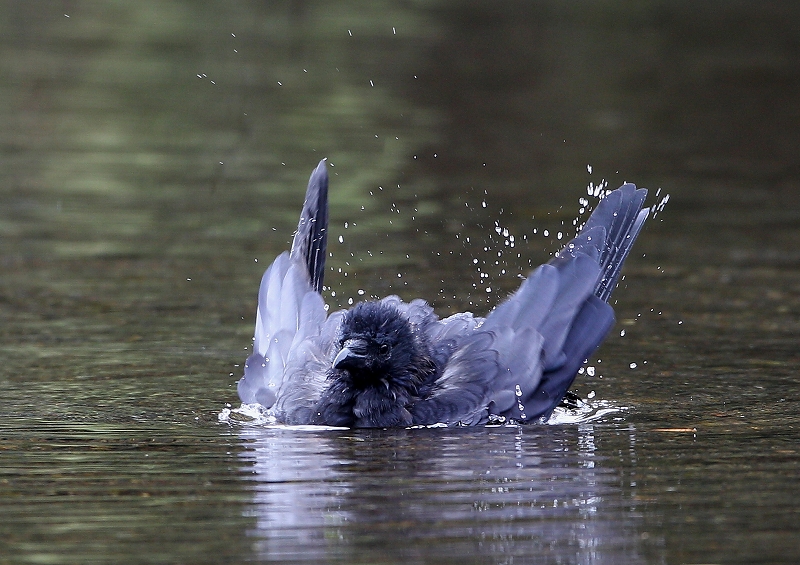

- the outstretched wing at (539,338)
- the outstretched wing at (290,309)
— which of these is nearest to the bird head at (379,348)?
the outstretched wing at (539,338)

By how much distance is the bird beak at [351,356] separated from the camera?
7.75 m

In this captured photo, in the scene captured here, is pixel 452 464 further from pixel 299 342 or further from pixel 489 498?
pixel 299 342

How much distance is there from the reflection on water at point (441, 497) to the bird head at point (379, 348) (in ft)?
1.09

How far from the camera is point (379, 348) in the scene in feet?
25.9

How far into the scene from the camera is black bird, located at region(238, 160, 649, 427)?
310 inches

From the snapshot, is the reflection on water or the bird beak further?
the bird beak

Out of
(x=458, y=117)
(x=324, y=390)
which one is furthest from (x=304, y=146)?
(x=324, y=390)

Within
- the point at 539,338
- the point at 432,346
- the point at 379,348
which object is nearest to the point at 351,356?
the point at 379,348

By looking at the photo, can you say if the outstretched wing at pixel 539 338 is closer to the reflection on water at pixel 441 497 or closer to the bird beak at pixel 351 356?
the reflection on water at pixel 441 497

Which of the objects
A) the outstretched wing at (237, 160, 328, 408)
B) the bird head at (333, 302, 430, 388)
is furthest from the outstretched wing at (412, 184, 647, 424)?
the outstretched wing at (237, 160, 328, 408)

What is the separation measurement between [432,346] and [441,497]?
1.99 m

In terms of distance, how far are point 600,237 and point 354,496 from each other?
3044mm

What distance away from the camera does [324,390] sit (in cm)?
792

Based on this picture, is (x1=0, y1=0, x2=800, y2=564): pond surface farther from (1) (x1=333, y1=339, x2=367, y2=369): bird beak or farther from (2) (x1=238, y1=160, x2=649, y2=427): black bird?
(1) (x1=333, y1=339, x2=367, y2=369): bird beak
